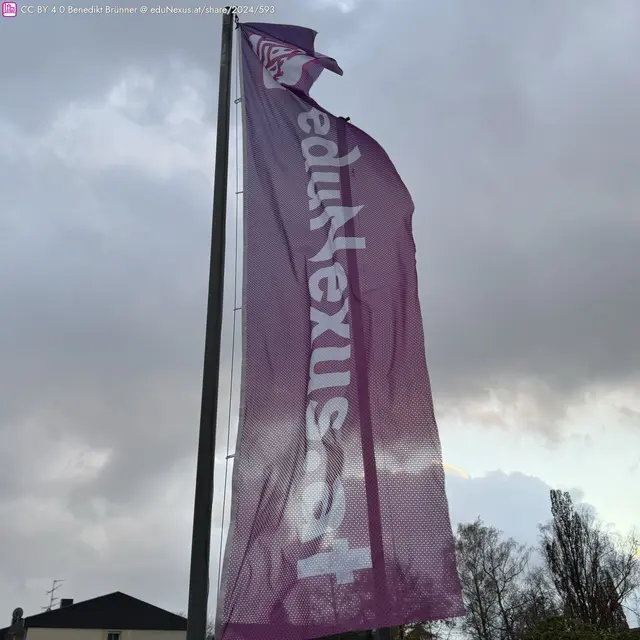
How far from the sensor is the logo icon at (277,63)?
714 cm

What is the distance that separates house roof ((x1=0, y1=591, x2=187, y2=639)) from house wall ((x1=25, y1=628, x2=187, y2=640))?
0.23 metres


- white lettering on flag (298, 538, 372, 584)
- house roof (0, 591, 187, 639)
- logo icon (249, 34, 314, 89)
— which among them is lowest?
white lettering on flag (298, 538, 372, 584)

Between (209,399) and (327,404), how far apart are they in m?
0.96

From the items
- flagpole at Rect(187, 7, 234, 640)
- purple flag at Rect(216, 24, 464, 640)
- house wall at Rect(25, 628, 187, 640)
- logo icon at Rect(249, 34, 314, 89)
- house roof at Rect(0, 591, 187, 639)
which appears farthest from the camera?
house roof at Rect(0, 591, 187, 639)

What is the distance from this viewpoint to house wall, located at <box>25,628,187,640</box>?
144 ft

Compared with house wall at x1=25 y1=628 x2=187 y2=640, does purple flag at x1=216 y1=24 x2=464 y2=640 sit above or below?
below

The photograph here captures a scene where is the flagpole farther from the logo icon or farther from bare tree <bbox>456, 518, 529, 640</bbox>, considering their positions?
bare tree <bbox>456, 518, 529, 640</bbox>

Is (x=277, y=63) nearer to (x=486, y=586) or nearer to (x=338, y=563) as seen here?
(x=338, y=563)

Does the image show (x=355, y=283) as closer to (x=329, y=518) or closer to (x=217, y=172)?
(x=217, y=172)

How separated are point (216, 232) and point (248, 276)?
432 millimetres

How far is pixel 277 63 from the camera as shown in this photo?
7.20 metres

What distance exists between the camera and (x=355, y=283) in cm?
618

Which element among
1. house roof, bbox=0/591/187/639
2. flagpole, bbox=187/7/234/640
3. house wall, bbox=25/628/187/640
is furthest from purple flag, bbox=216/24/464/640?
house roof, bbox=0/591/187/639

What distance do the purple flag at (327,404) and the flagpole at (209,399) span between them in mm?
290
